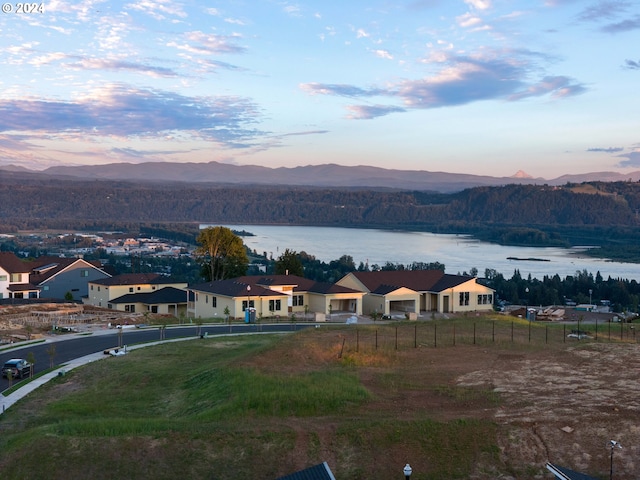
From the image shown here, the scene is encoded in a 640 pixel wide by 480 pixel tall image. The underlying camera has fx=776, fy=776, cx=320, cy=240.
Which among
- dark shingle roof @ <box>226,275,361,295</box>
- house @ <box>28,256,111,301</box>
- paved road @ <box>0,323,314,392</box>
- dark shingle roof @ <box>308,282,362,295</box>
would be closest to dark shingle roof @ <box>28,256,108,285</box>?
house @ <box>28,256,111,301</box>

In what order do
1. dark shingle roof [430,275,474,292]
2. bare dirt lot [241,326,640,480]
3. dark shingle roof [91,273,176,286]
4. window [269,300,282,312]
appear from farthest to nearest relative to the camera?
dark shingle roof [91,273,176,286] → dark shingle roof [430,275,474,292] → window [269,300,282,312] → bare dirt lot [241,326,640,480]

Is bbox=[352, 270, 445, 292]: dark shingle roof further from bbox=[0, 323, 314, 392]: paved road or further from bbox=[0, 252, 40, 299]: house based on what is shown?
bbox=[0, 252, 40, 299]: house

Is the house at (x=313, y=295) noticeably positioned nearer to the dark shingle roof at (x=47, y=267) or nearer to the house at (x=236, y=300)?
the house at (x=236, y=300)

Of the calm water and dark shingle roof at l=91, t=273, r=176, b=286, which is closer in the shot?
dark shingle roof at l=91, t=273, r=176, b=286

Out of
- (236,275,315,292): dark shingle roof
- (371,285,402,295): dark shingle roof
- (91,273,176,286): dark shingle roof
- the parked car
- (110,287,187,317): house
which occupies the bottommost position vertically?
(110,287,187,317): house

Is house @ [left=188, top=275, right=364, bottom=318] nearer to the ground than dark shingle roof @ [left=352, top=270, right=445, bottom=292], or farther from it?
nearer to the ground

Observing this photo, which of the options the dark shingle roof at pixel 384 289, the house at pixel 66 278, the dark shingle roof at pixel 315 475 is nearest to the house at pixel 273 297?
the dark shingle roof at pixel 384 289

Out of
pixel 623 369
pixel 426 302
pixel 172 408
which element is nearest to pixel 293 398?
pixel 172 408

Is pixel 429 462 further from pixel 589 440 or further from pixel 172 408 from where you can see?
pixel 172 408
